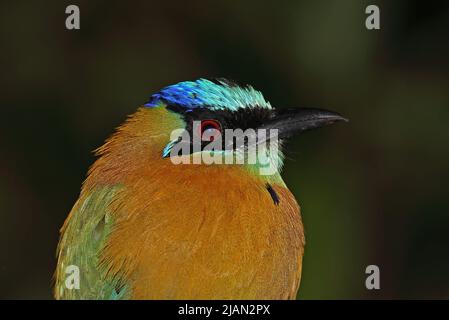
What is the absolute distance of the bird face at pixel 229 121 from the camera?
493cm

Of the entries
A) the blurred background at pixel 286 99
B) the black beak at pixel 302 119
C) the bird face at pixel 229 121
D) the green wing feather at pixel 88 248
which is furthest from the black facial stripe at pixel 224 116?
the blurred background at pixel 286 99

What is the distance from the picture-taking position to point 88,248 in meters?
4.71

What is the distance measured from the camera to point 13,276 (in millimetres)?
→ 7816

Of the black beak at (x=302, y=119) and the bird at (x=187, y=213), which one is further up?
the black beak at (x=302, y=119)

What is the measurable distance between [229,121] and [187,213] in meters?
0.65

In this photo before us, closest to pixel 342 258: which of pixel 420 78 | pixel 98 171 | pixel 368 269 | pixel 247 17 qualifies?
pixel 368 269

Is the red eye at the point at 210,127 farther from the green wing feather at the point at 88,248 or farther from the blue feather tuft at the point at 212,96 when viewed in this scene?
the green wing feather at the point at 88,248

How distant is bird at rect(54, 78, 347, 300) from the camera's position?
4488 millimetres

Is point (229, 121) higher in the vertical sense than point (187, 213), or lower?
higher

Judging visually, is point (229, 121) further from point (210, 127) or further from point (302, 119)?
point (302, 119)

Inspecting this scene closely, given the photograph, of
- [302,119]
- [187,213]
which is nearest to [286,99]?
[302,119]

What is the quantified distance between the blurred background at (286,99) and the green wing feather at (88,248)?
2.67 metres

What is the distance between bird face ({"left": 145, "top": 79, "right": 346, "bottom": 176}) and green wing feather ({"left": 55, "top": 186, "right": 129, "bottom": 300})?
46cm

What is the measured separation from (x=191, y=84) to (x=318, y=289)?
259 cm
